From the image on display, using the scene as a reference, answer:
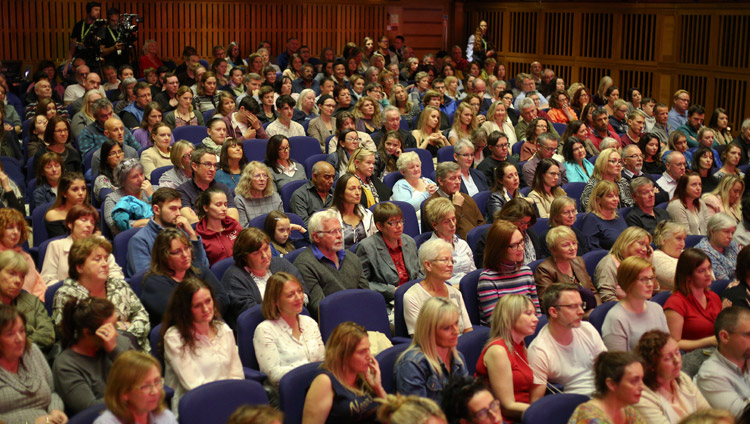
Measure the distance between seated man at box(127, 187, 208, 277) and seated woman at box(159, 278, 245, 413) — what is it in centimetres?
84

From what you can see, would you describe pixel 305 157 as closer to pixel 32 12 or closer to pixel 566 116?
pixel 566 116

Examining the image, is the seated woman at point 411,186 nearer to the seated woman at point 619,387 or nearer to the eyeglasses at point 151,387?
the seated woman at point 619,387

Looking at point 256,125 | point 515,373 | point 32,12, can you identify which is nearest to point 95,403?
point 515,373

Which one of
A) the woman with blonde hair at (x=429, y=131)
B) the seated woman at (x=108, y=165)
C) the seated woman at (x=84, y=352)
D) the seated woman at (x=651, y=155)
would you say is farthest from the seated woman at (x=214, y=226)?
the seated woman at (x=651, y=155)

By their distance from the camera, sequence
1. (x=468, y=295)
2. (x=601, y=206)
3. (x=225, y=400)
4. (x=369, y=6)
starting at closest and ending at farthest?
(x=225, y=400), (x=468, y=295), (x=601, y=206), (x=369, y=6)

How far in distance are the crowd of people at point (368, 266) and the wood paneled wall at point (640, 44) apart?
2.42 metres

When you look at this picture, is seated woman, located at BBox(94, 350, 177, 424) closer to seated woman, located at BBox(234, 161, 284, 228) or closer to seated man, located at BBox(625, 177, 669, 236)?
seated woman, located at BBox(234, 161, 284, 228)

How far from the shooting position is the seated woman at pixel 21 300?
330cm

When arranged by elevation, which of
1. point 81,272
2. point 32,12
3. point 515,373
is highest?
point 32,12

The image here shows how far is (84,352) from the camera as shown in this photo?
3.08m

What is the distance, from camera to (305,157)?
6.86 metres

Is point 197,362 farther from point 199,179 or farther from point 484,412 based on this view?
point 199,179

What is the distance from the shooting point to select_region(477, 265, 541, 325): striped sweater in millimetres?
4047

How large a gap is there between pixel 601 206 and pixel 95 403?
3288 mm
